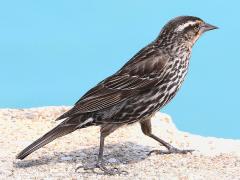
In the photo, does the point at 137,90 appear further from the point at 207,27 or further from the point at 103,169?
the point at 207,27

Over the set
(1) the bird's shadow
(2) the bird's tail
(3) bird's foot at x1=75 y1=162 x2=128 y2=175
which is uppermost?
(2) the bird's tail

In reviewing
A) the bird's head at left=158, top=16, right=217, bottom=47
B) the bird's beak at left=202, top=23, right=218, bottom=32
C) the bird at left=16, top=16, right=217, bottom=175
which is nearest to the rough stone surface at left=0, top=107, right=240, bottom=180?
the bird at left=16, top=16, right=217, bottom=175

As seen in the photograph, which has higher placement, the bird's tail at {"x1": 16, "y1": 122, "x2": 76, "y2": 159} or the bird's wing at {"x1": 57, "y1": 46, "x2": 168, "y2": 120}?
the bird's wing at {"x1": 57, "y1": 46, "x2": 168, "y2": 120}

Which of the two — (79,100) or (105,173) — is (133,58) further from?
(105,173)

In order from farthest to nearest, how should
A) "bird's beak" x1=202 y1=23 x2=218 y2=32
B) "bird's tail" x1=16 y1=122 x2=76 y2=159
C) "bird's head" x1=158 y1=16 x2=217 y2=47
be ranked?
"bird's beak" x1=202 y1=23 x2=218 y2=32 → "bird's head" x1=158 y1=16 x2=217 y2=47 → "bird's tail" x1=16 y1=122 x2=76 y2=159

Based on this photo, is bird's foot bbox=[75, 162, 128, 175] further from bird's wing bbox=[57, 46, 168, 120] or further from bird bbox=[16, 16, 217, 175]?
bird's wing bbox=[57, 46, 168, 120]

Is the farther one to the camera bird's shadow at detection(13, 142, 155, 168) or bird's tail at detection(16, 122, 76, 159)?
bird's shadow at detection(13, 142, 155, 168)

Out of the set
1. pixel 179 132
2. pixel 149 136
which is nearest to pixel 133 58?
pixel 149 136

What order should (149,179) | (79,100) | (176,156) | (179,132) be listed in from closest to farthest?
(149,179)
(79,100)
(176,156)
(179,132)
